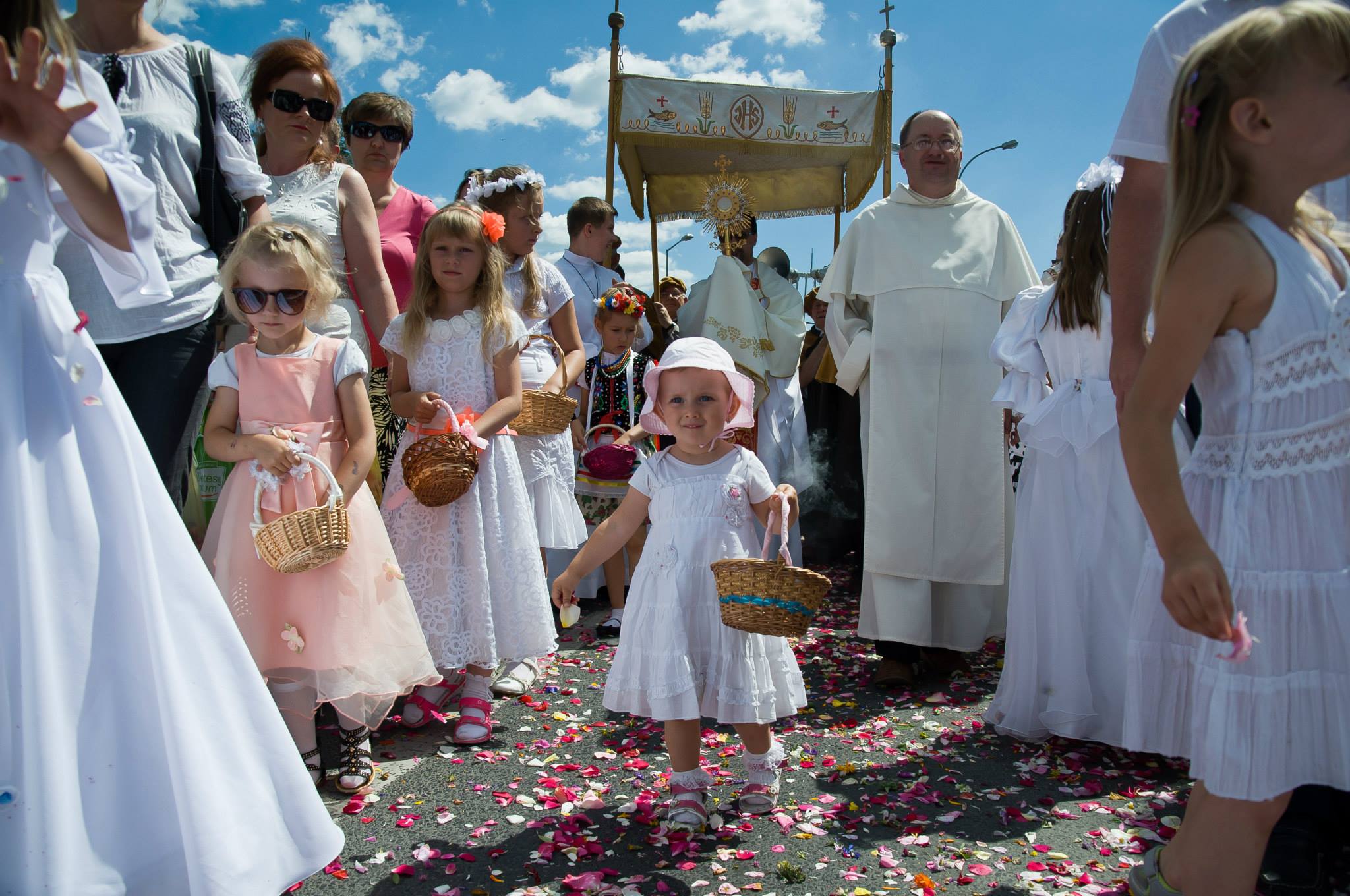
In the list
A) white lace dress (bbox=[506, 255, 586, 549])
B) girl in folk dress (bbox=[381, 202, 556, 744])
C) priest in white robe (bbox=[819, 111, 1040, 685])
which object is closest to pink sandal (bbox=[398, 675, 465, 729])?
girl in folk dress (bbox=[381, 202, 556, 744])

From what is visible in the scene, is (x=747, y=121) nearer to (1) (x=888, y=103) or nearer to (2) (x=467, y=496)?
(1) (x=888, y=103)

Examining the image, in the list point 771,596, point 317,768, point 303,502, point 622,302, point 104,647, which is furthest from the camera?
point 622,302

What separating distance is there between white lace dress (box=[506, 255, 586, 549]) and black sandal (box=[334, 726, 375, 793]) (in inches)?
59.1

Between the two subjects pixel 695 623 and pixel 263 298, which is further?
pixel 263 298

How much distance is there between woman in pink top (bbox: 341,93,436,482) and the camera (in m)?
4.54

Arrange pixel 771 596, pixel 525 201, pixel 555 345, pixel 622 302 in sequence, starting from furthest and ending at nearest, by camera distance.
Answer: pixel 622 302 → pixel 525 201 → pixel 555 345 → pixel 771 596

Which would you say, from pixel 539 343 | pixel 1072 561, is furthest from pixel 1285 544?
pixel 539 343

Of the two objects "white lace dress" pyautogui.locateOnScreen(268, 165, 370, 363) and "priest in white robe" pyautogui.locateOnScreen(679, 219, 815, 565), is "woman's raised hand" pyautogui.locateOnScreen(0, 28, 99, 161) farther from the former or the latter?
"priest in white robe" pyautogui.locateOnScreen(679, 219, 815, 565)

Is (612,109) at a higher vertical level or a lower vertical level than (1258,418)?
higher

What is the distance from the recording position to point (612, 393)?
632 centimetres

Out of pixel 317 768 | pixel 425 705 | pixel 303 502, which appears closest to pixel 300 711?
pixel 317 768

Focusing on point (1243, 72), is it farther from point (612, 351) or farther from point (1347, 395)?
point (612, 351)

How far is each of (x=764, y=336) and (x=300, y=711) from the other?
16.3 feet

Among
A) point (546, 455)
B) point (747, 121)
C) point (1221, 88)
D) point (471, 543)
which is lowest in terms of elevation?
point (471, 543)
